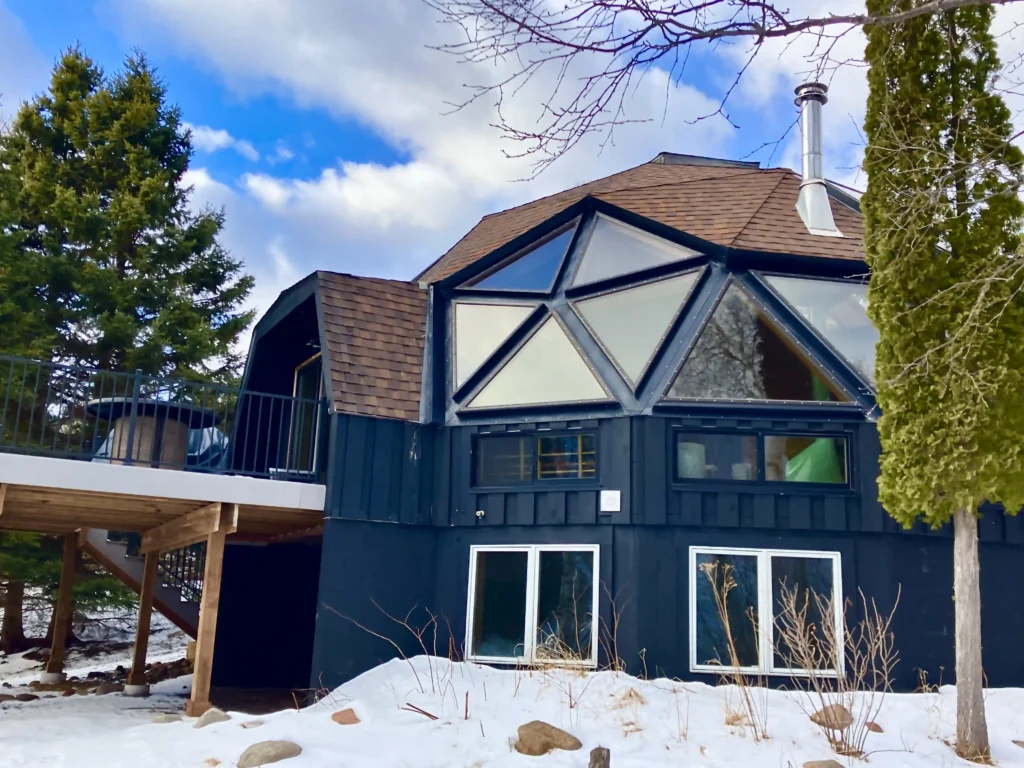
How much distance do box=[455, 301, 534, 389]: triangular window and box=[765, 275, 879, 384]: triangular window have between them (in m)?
2.86

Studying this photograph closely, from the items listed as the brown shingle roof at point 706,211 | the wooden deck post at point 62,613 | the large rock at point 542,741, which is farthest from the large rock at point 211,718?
the wooden deck post at point 62,613

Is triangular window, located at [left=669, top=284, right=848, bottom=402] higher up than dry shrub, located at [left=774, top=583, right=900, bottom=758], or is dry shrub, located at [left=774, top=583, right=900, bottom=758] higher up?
triangular window, located at [left=669, top=284, right=848, bottom=402]

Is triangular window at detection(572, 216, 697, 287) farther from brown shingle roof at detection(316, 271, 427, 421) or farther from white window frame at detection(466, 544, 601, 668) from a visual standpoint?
white window frame at detection(466, 544, 601, 668)

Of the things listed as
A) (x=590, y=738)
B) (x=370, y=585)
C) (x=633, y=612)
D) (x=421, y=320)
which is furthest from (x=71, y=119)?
(x=590, y=738)

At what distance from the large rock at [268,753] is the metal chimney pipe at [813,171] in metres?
7.55

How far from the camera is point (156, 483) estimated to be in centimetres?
877

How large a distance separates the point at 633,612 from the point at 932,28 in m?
5.63

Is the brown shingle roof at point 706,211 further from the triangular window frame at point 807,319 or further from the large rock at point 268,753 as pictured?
the large rock at point 268,753

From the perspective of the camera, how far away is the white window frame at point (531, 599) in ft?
29.2

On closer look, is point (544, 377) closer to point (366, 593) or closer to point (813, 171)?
point (366, 593)

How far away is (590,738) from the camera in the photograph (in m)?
6.77

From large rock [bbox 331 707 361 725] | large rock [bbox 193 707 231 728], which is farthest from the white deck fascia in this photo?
large rock [bbox 331 707 361 725]

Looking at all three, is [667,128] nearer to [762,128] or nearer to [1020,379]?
[762,128]

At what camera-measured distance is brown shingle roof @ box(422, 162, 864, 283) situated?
9.89 metres
